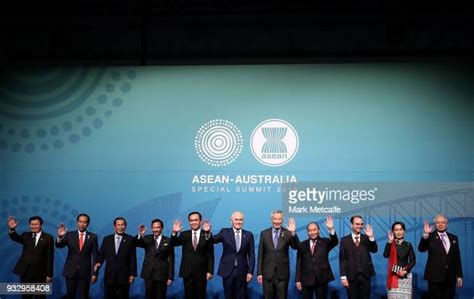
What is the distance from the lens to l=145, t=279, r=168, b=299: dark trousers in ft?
26.8

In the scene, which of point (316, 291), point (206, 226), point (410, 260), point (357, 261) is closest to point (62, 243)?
point (206, 226)

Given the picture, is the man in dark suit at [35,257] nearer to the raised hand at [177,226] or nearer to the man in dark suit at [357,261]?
→ the raised hand at [177,226]

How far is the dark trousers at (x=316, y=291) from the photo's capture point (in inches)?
314

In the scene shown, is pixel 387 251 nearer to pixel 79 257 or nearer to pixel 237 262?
pixel 237 262

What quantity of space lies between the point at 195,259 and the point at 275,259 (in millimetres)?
985

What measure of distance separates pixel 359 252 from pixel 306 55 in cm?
295

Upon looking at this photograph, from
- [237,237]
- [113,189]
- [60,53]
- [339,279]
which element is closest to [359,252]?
[339,279]

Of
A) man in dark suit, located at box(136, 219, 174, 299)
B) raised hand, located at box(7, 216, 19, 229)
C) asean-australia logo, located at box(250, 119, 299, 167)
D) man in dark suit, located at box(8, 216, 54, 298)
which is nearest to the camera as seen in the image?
man in dark suit, located at box(136, 219, 174, 299)

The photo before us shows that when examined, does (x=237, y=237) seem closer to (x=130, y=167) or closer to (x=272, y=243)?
(x=272, y=243)

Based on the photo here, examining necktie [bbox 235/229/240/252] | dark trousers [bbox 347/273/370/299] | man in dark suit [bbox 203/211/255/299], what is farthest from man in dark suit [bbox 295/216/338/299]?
necktie [bbox 235/229/240/252]

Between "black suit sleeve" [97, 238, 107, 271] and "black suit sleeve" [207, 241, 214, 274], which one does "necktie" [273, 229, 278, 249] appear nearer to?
"black suit sleeve" [207, 241, 214, 274]

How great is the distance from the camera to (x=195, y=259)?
26.3ft

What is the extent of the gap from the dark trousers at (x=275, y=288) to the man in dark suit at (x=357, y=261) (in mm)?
711

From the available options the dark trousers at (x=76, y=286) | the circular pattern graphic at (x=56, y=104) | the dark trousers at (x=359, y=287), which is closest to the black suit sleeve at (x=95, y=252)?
the dark trousers at (x=76, y=286)
